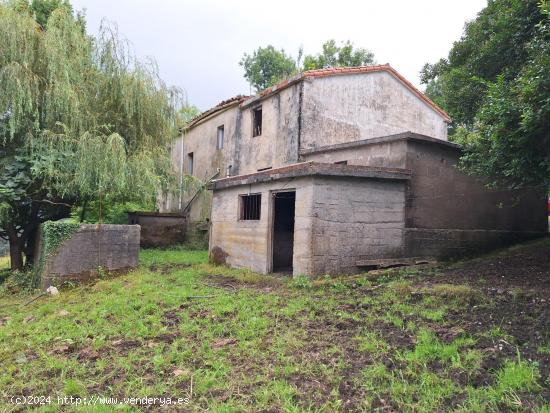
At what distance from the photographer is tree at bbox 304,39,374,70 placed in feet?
81.4

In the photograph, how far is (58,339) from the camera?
199 inches

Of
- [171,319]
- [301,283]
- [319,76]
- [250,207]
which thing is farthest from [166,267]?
[319,76]

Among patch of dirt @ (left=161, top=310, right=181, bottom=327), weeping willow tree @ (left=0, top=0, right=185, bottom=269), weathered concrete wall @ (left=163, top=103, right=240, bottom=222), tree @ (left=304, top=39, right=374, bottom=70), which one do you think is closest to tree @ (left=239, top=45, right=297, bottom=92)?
tree @ (left=304, top=39, right=374, bottom=70)

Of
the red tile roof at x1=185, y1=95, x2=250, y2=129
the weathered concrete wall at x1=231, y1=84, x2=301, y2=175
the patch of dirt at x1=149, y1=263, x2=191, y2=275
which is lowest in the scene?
the patch of dirt at x1=149, y1=263, x2=191, y2=275

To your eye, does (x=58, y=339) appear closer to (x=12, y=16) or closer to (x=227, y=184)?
(x=227, y=184)

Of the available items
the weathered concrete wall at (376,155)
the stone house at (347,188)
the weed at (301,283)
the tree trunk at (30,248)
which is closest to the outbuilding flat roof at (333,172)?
the stone house at (347,188)

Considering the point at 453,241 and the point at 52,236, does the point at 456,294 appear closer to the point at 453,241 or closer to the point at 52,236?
the point at 453,241

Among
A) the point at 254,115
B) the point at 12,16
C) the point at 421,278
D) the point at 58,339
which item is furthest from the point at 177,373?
the point at 254,115

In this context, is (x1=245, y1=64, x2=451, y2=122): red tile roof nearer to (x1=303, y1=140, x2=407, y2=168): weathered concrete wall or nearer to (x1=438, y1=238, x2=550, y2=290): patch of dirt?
(x1=303, y1=140, x2=407, y2=168): weathered concrete wall

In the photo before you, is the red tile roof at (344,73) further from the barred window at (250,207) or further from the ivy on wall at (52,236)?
the ivy on wall at (52,236)

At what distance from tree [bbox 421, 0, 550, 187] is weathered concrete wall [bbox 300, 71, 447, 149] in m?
2.50

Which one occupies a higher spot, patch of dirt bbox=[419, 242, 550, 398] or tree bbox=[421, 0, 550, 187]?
tree bbox=[421, 0, 550, 187]

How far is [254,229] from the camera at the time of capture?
8820 mm

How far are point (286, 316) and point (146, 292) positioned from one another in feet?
9.83
